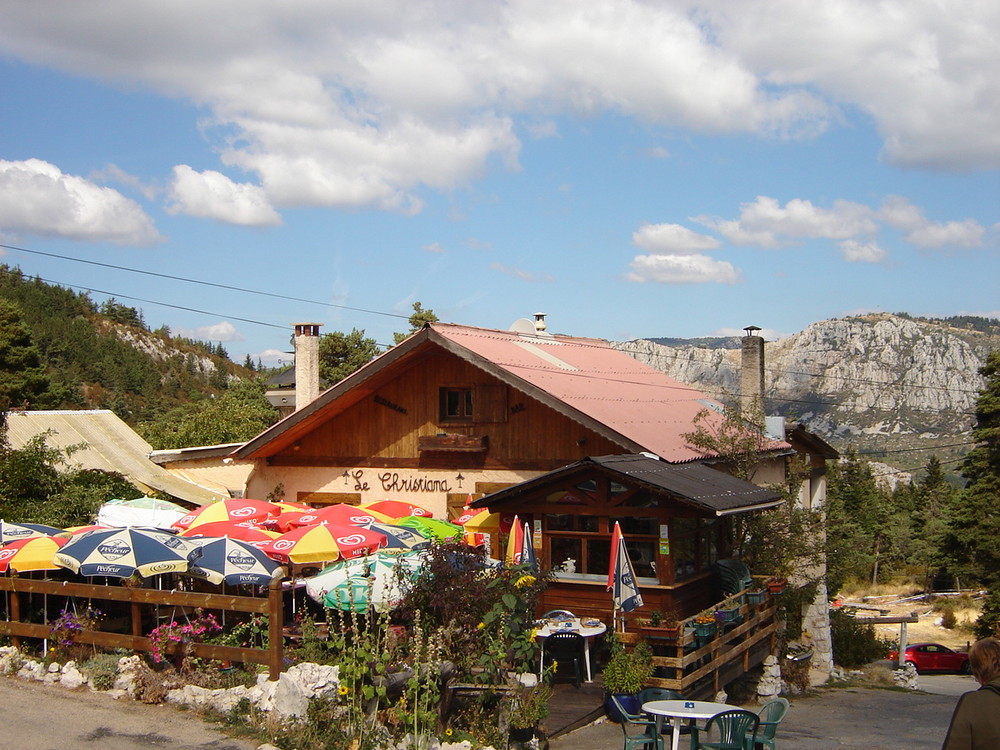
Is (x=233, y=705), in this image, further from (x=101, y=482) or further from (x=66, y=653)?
(x=101, y=482)

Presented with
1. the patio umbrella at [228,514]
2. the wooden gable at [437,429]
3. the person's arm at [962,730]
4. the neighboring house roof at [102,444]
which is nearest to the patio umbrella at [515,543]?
the wooden gable at [437,429]

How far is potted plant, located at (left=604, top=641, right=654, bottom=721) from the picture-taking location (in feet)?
40.3

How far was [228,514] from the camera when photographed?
17.5 m

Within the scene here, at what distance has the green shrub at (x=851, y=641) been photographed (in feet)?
93.9

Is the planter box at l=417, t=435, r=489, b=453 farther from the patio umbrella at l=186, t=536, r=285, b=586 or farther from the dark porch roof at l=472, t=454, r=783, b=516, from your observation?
the patio umbrella at l=186, t=536, r=285, b=586

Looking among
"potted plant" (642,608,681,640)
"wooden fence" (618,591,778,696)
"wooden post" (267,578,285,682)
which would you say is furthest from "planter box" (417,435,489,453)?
"wooden post" (267,578,285,682)

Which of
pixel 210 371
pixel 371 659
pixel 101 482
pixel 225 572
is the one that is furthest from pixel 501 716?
pixel 210 371

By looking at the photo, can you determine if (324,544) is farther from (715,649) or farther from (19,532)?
(715,649)

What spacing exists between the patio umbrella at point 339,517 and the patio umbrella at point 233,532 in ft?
3.15

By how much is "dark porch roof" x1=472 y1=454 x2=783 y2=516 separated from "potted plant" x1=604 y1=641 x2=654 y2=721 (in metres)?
2.36

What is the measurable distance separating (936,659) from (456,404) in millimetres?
23176

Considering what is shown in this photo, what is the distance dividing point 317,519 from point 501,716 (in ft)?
25.9

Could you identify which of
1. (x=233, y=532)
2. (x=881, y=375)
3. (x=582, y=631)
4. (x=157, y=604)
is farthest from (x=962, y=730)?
(x=881, y=375)

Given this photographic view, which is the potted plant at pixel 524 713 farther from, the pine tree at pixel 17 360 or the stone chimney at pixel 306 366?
the pine tree at pixel 17 360
